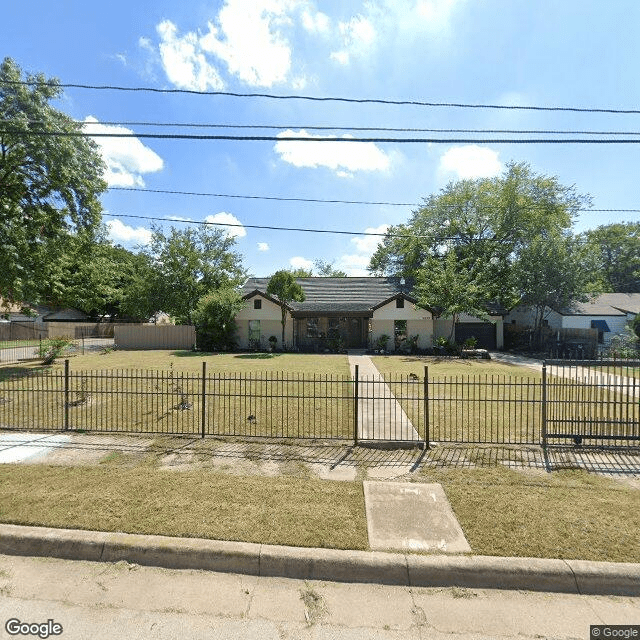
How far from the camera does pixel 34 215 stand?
49.8 ft

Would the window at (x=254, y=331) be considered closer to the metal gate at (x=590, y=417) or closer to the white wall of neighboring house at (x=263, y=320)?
the white wall of neighboring house at (x=263, y=320)

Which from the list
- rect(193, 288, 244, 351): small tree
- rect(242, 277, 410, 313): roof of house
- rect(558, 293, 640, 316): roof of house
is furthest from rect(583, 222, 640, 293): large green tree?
rect(193, 288, 244, 351): small tree

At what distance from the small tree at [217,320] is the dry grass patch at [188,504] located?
19.0 metres

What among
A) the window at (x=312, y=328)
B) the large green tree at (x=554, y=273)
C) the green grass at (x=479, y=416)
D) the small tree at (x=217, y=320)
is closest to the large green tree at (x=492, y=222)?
the large green tree at (x=554, y=273)

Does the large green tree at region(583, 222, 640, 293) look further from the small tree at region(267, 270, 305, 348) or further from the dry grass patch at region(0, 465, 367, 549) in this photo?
the dry grass patch at region(0, 465, 367, 549)

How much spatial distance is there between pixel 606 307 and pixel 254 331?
27.3 metres

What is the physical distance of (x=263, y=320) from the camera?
25.8m

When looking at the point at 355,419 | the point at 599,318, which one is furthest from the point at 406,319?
the point at 355,419

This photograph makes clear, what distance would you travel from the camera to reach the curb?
324cm

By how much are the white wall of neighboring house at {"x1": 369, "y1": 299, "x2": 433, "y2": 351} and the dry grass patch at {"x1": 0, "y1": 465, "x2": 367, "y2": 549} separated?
20.7 m

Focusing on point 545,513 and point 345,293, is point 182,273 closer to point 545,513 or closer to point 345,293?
point 345,293

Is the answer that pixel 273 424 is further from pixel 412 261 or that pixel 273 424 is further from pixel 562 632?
pixel 412 261

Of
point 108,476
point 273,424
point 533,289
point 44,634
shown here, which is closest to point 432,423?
point 273,424

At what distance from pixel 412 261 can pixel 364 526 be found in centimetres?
3094
